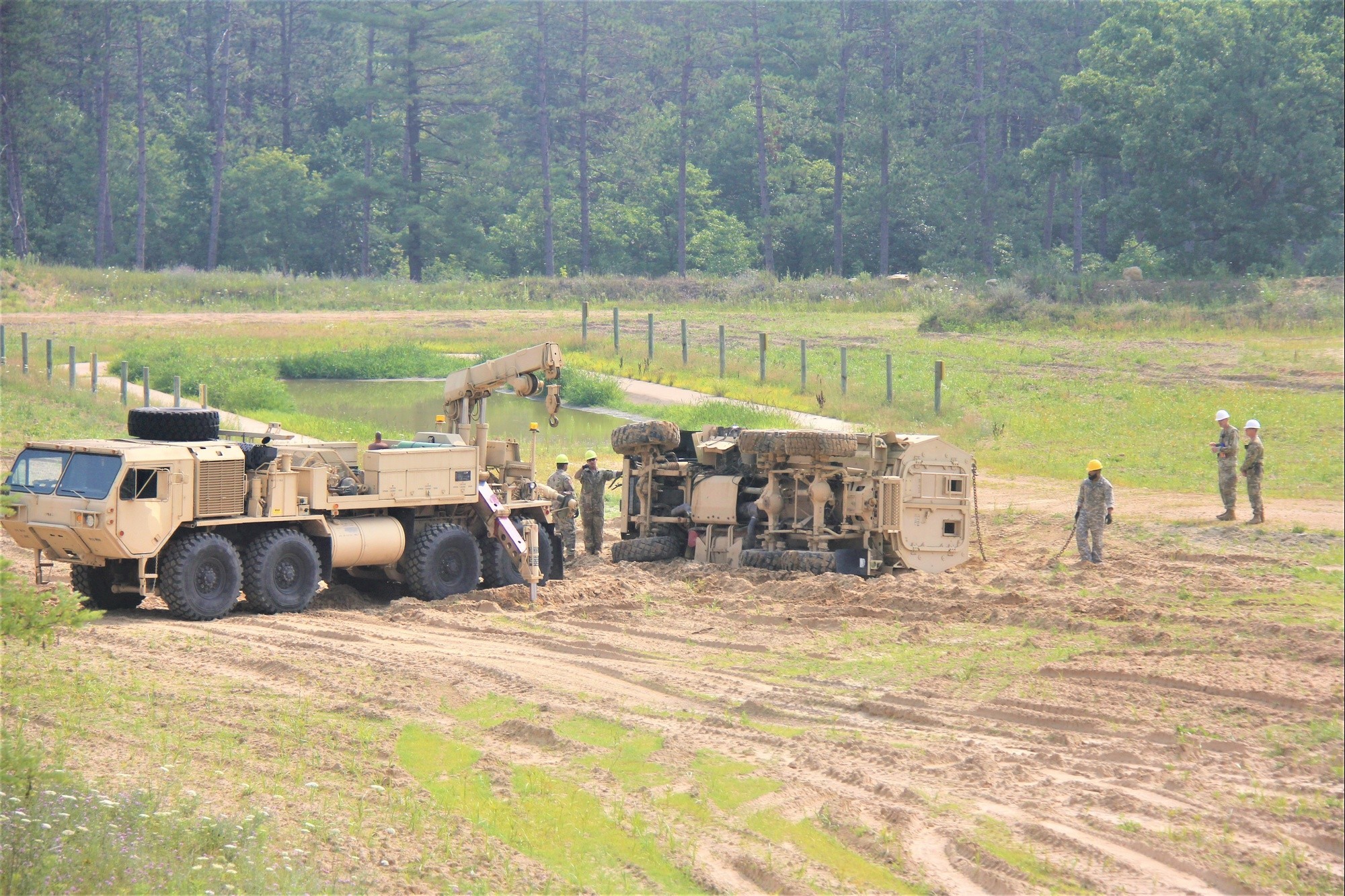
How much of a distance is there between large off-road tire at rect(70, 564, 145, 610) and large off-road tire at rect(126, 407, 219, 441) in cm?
138

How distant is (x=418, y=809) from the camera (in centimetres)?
1029

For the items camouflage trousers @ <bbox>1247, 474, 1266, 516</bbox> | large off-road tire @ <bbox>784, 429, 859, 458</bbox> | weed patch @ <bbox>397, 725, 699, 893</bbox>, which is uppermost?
large off-road tire @ <bbox>784, 429, 859, 458</bbox>

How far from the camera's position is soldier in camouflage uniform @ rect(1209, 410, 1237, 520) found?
21094 mm

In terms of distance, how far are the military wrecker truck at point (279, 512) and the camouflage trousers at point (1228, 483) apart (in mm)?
8477

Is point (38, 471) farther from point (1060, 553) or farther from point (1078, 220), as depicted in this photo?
point (1078, 220)

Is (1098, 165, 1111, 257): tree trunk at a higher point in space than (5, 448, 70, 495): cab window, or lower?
higher

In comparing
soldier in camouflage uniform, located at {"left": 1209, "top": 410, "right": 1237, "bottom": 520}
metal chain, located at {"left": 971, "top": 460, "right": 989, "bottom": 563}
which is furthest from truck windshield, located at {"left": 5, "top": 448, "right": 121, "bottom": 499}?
soldier in camouflage uniform, located at {"left": 1209, "top": 410, "right": 1237, "bottom": 520}

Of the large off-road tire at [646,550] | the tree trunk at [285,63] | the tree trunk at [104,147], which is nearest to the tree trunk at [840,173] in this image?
the tree trunk at [285,63]

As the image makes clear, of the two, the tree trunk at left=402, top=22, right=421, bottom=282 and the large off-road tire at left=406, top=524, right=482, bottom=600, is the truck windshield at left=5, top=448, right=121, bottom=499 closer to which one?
the large off-road tire at left=406, top=524, right=482, bottom=600

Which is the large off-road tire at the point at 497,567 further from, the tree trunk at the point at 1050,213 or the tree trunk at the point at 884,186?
the tree trunk at the point at 1050,213

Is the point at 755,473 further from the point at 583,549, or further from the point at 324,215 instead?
the point at 324,215

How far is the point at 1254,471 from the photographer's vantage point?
2078 cm

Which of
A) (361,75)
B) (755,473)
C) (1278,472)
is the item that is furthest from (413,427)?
(361,75)

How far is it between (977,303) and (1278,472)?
22782 mm
